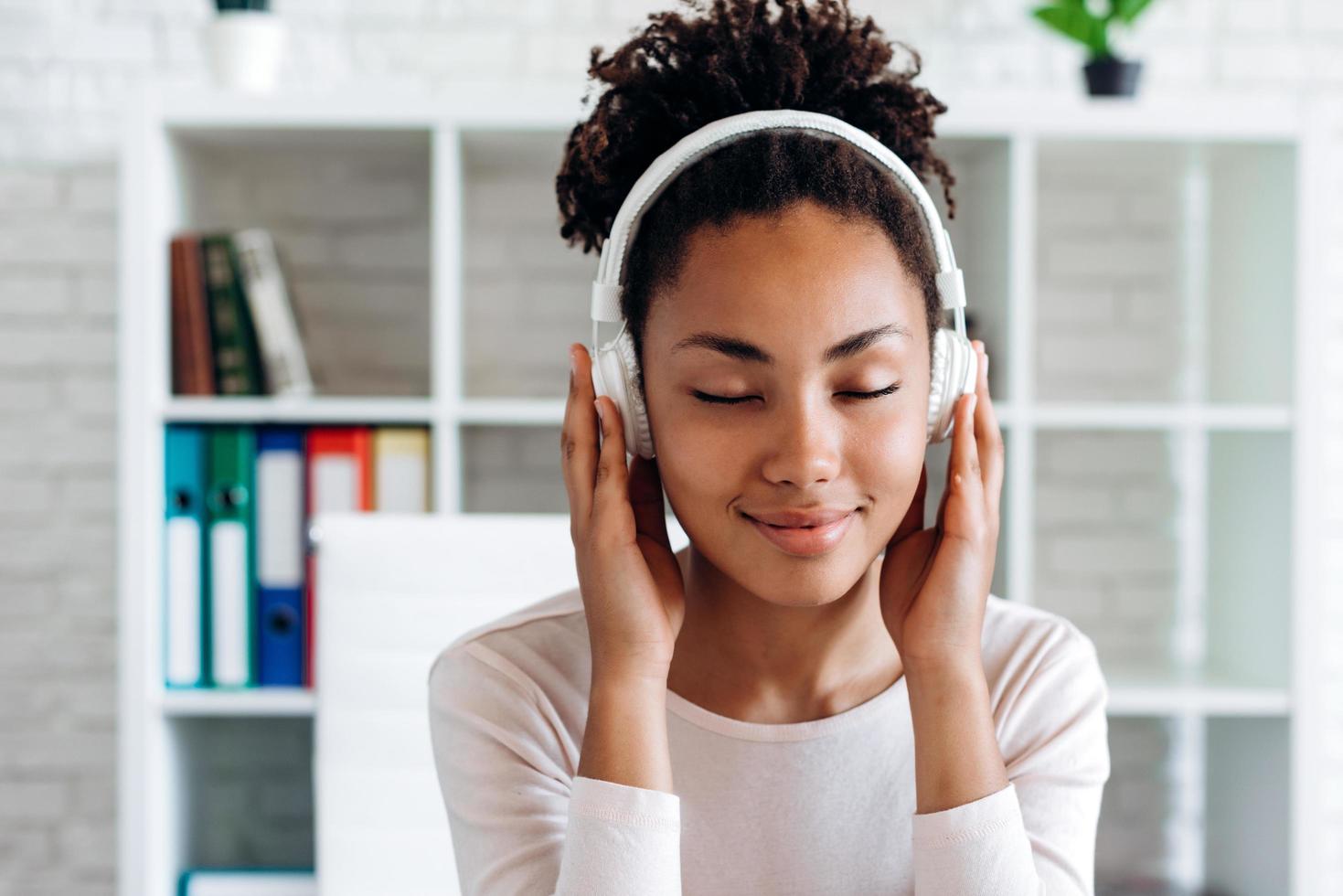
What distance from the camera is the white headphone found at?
1.01 m

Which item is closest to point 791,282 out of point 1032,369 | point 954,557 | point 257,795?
point 954,557

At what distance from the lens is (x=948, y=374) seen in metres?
1.05

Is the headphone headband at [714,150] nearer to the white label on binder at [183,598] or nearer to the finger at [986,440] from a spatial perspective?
the finger at [986,440]


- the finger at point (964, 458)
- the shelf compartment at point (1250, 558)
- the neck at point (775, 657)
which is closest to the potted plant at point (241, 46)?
the neck at point (775, 657)

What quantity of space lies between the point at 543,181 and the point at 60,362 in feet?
3.21

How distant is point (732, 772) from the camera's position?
1072mm

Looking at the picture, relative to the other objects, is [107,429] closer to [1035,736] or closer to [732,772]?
[732,772]

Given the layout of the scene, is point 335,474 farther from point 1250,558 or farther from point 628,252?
point 1250,558

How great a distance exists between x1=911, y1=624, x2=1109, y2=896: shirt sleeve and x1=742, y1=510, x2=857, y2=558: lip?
223mm

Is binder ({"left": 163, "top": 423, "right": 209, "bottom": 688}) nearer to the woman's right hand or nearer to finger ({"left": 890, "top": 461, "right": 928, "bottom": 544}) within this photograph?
the woman's right hand

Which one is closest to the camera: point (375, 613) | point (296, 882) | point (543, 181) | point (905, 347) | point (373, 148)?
point (905, 347)

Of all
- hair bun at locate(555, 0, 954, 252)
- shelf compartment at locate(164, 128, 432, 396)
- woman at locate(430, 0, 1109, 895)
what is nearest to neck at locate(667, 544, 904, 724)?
woman at locate(430, 0, 1109, 895)

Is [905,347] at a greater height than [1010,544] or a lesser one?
greater

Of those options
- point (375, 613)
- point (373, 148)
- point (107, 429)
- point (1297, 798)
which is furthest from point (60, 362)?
point (1297, 798)
